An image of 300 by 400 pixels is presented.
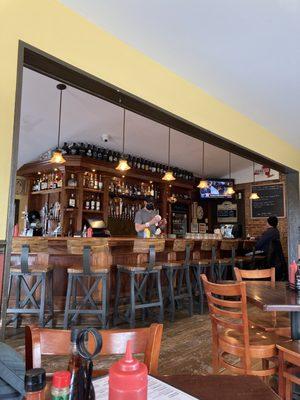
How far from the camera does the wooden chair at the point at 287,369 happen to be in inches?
72.0

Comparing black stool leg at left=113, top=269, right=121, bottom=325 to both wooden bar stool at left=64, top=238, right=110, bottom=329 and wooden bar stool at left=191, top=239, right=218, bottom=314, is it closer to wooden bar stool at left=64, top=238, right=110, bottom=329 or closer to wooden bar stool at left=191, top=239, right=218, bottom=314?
wooden bar stool at left=64, top=238, right=110, bottom=329

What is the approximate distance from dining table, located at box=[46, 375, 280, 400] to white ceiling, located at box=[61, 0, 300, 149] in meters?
2.44

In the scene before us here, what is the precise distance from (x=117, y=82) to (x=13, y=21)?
3.00ft

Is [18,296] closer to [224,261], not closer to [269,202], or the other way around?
[224,261]

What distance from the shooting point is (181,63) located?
316 cm

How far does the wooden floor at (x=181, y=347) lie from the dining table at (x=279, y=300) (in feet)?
3.22

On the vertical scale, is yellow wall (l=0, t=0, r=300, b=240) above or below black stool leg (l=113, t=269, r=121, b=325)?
above

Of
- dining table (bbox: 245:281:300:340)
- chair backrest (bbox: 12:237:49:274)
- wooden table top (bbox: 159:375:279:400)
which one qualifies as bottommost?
wooden table top (bbox: 159:375:279:400)

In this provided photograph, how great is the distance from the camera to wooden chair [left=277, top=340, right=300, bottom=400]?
1829 millimetres

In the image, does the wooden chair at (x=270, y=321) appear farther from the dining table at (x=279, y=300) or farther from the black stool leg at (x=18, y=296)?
the black stool leg at (x=18, y=296)

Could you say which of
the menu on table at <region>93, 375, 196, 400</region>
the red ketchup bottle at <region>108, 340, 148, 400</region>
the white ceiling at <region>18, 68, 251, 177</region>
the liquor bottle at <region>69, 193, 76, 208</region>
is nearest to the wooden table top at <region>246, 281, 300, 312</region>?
the menu on table at <region>93, 375, 196, 400</region>

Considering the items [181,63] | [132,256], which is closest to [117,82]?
[181,63]

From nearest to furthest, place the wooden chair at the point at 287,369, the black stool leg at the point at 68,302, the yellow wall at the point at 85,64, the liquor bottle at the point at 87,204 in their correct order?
the wooden chair at the point at 287,369 < the yellow wall at the point at 85,64 < the black stool leg at the point at 68,302 < the liquor bottle at the point at 87,204

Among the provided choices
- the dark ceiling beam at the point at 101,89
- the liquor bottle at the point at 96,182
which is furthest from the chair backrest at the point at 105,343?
the liquor bottle at the point at 96,182
